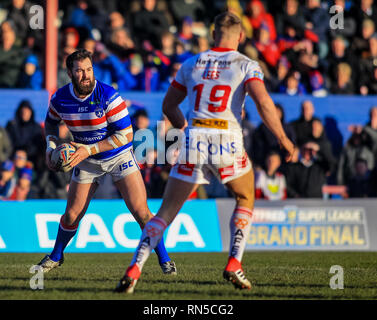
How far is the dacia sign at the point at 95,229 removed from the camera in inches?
516

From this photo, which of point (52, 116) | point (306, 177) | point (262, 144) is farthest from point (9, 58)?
point (52, 116)

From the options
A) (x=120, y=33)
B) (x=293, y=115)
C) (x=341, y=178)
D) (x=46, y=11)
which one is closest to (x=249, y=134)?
(x=293, y=115)

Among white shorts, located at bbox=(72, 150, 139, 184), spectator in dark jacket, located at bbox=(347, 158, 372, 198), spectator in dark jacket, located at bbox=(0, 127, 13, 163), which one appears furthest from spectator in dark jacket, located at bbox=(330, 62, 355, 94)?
white shorts, located at bbox=(72, 150, 139, 184)

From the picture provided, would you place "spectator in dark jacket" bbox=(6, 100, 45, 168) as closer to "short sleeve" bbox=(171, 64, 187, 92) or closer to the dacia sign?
the dacia sign

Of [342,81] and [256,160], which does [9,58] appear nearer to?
[256,160]

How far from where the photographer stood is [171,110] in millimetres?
8008

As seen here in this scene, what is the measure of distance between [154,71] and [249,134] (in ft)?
7.89

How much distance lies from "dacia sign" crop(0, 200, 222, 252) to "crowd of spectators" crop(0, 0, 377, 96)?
127 inches

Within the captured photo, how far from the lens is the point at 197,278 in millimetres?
9000

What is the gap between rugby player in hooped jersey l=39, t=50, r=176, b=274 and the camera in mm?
8789

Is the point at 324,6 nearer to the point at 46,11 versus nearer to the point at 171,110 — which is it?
the point at 46,11

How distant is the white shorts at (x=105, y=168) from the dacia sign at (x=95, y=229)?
4.16m

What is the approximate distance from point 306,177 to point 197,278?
21.6 feet
